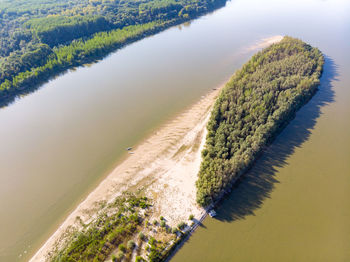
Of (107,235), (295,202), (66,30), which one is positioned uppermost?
(66,30)

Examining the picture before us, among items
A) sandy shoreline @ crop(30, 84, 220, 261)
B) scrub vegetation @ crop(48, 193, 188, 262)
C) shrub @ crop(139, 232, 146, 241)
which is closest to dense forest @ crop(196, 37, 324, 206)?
sandy shoreline @ crop(30, 84, 220, 261)

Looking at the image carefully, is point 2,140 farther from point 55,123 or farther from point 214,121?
point 214,121

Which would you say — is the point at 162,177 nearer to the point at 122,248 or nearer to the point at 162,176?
the point at 162,176

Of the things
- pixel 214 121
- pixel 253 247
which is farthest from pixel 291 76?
pixel 253 247

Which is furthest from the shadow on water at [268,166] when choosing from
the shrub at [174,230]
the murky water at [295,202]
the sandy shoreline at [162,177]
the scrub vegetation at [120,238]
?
the scrub vegetation at [120,238]

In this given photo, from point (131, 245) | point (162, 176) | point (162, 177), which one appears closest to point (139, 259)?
point (131, 245)

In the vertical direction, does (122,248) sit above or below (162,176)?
below

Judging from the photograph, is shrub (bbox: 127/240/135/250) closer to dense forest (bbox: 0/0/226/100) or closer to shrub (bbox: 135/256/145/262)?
shrub (bbox: 135/256/145/262)

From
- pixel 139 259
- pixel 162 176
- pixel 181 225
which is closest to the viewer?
pixel 139 259
